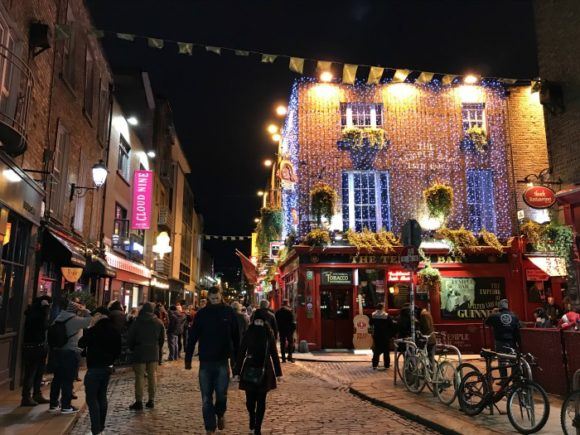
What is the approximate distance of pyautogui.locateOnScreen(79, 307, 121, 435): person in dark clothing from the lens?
686cm

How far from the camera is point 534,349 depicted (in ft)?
33.6

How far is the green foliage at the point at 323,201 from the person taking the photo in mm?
19766

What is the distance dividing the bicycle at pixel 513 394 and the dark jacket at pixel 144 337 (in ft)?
17.1

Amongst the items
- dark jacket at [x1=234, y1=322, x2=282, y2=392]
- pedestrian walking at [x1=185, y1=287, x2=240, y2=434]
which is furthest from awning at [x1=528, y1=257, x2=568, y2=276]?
pedestrian walking at [x1=185, y1=287, x2=240, y2=434]

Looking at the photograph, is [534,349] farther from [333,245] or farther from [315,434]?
[333,245]

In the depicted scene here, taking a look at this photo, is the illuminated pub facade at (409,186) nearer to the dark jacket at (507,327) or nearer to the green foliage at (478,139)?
the green foliage at (478,139)

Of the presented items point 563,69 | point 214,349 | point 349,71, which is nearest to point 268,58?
point 349,71

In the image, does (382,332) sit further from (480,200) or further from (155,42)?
(155,42)

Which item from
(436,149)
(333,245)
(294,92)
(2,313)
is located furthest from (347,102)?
(2,313)

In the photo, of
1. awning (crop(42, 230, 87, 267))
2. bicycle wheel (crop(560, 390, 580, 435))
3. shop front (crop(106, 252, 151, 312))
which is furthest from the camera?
shop front (crop(106, 252, 151, 312))

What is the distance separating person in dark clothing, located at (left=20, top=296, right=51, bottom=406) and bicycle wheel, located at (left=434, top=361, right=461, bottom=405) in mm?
7011

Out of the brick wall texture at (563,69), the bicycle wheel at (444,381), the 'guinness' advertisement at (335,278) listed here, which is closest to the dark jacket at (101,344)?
the bicycle wheel at (444,381)

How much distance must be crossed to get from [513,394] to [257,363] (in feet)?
11.6

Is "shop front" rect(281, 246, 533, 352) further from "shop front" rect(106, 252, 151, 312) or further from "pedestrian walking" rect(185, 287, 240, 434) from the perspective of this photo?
"pedestrian walking" rect(185, 287, 240, 434)
